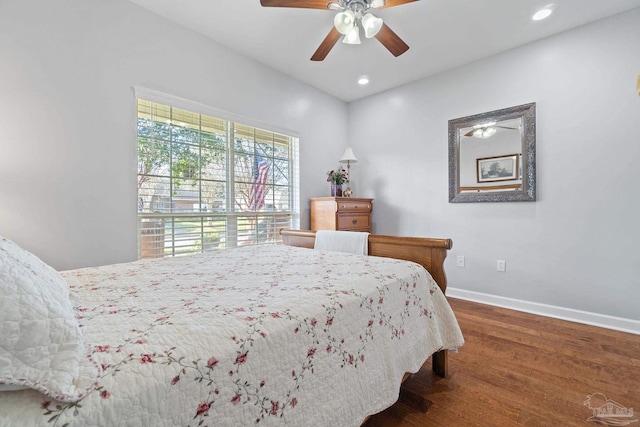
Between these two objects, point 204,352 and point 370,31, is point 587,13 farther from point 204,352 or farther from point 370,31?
point 204,352

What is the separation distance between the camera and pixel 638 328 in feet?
7.49

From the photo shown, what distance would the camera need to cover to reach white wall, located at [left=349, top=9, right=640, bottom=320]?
234cm

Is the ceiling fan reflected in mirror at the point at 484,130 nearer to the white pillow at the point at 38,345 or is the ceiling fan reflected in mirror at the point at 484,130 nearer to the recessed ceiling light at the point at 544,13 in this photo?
the recessed ceiling light at the point at 544,13

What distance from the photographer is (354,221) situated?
3531 mm

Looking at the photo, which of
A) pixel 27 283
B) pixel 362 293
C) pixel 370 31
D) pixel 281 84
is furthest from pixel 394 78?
pixel 27 283

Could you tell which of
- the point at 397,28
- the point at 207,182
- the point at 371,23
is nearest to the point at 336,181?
the point at 207,182

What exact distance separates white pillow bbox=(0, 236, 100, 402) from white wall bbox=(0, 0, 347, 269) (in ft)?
5.26

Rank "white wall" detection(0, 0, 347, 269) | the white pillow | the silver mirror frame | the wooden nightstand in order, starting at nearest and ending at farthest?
the white pillow, "white wall" detection(0, 0, 347, 269), the silver mirror frame, the wooden nightstand

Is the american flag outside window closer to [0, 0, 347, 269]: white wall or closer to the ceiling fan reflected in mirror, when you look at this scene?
[0, 0, 347, 269]: white wall

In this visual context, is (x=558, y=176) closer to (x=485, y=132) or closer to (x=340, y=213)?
(x=485, y=132)

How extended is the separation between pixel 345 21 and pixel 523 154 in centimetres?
220

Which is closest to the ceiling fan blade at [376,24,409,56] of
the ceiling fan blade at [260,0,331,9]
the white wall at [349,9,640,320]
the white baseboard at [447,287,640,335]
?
the ceiling fan blade at [260,0,331,9]

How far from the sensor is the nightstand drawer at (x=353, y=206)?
3338 millimetres

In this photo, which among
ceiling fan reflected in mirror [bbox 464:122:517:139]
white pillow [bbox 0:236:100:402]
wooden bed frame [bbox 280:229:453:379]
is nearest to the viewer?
white pillow [bbox 0:236:100:402]
